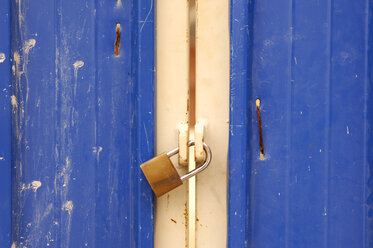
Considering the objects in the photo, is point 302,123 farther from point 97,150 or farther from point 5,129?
point 5,129

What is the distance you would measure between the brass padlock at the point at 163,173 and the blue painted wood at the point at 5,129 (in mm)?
367

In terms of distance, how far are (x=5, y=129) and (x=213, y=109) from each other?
21.9 inches

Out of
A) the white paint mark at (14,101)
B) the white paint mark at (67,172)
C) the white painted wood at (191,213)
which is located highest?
the white paint mark at (14,101)

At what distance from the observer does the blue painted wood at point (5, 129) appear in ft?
2.71

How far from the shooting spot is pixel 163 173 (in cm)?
81

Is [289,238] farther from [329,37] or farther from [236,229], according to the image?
[329,37]

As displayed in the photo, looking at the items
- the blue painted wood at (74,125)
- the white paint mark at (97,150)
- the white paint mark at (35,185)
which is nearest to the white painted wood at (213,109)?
the blue painted wood at (74,125)

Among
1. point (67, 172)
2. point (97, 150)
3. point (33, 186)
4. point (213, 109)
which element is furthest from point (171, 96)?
point (33, 186)

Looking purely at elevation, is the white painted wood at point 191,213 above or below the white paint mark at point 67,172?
below

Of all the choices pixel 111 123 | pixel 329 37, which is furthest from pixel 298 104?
pixel 111 123

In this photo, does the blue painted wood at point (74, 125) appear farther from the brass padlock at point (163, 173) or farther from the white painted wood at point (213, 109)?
the white painted wood at point (213, 109)

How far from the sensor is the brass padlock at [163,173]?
0.80 meters

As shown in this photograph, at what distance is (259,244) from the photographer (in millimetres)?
854

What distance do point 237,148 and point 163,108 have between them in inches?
9.1
